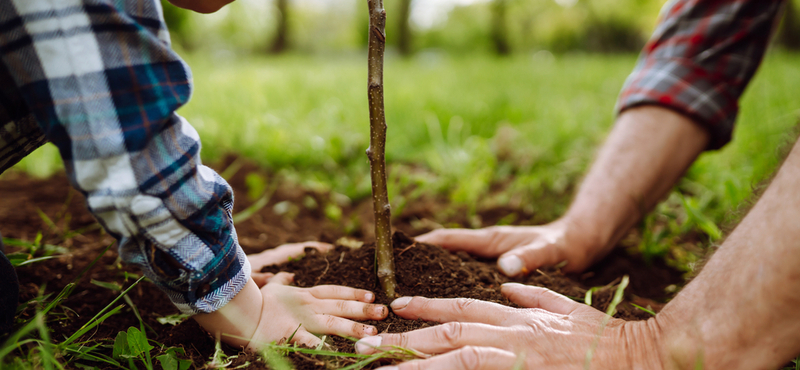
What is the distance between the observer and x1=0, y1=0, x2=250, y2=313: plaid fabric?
0.79 m

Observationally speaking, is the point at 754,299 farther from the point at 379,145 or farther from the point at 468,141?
the point at 468,141

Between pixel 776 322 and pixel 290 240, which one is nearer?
pixel 776 322

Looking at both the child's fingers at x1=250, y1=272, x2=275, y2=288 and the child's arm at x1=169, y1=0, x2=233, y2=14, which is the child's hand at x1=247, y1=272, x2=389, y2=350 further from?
the child's arm at x1=169, y1=0, x2=233, y2=14

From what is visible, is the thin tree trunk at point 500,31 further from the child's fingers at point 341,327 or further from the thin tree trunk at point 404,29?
the child's fingers at point 341,327

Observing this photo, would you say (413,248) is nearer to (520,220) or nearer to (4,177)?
(520,220)

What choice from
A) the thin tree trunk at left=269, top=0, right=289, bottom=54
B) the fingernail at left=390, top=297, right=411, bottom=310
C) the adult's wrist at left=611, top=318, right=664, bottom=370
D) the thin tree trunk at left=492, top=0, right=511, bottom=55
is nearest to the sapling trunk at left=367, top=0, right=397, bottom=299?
the fingernail at left=390, top=297, right=411, bottom=310

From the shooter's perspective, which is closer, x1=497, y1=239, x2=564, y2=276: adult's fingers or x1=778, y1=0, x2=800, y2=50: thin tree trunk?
x1=497, y1=239, x2=564, y2=276: adult's fingers

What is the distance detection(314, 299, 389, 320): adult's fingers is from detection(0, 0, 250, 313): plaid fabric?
0.33 m

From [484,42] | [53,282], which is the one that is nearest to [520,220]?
[53,282]

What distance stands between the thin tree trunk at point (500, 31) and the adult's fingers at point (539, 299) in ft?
62.2

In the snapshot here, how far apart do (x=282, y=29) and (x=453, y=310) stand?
20.1m

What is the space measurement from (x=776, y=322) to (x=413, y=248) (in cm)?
88

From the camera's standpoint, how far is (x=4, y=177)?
101 inches

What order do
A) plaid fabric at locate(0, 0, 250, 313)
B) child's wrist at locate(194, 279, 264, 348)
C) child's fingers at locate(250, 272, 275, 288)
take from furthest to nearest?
1. child's fingers at locate(250, 272, 275, 288)
2. child's wrist at locate(194, 279, 264, 348)
3. plaid fabric at locate(0, 0, 250, 313)
